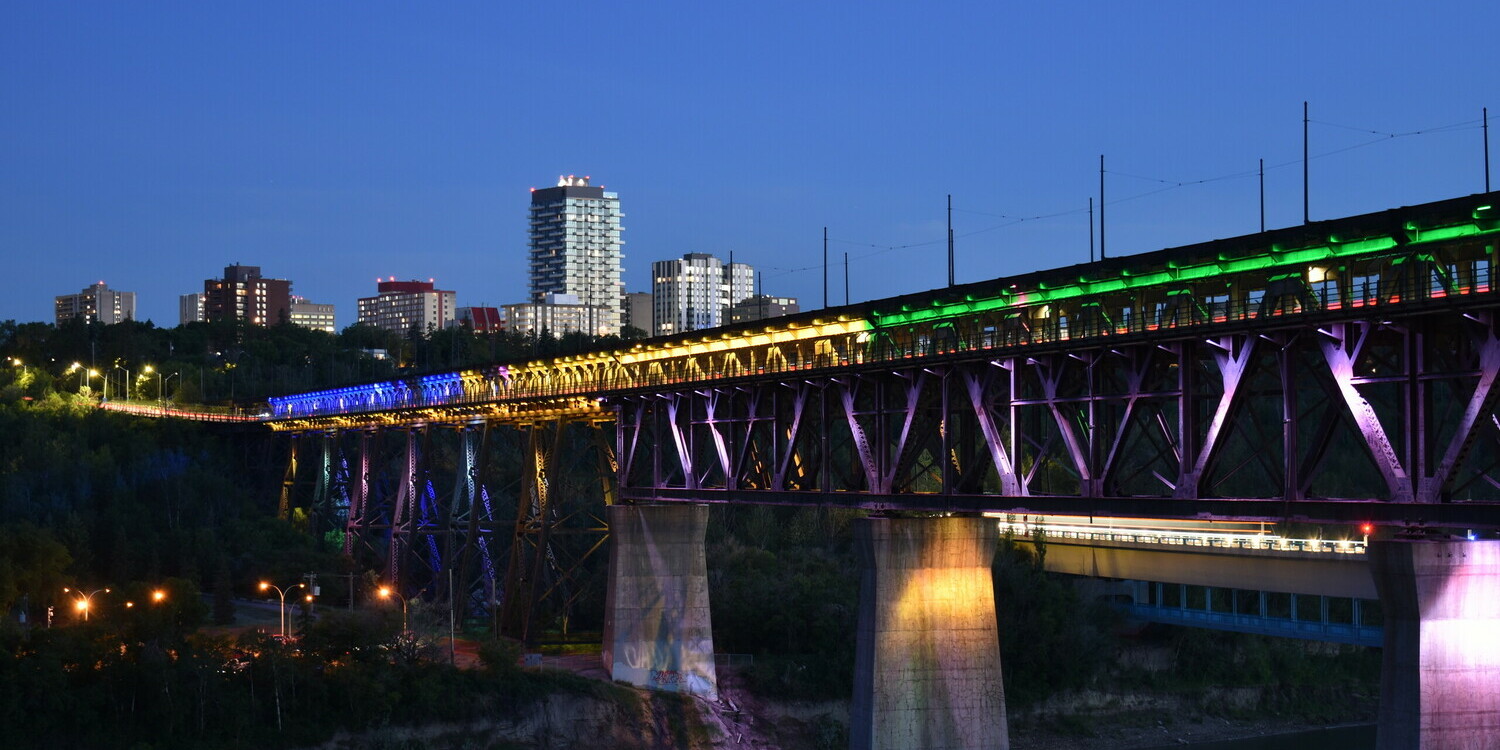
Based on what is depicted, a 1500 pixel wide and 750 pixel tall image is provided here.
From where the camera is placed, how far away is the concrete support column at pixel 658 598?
7006 centimetres

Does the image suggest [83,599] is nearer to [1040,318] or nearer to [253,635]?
[253,635]

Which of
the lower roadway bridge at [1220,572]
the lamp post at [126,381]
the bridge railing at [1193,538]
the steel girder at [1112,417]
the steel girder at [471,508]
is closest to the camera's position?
the steel girder at [1112,417]

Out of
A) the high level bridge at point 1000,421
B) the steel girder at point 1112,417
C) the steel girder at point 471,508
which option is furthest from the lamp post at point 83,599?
the steel girder at point 1112,417

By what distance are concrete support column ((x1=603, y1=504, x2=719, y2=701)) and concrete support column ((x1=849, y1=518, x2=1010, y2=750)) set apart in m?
16.9

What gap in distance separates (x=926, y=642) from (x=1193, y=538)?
26517 millimetres

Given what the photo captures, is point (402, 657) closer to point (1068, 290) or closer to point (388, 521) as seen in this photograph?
point (1068, 290)

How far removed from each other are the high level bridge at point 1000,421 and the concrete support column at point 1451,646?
0.07m

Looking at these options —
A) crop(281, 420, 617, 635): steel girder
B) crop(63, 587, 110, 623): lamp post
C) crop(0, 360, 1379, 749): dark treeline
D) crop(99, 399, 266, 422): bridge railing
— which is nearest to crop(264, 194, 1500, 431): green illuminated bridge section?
crop(281, 420, 617, 635): steel girder

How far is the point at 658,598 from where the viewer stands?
70.4 m

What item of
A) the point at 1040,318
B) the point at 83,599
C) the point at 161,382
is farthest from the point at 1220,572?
the point at 161,382

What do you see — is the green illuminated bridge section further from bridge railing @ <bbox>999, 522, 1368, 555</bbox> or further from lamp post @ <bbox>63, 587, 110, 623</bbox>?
bridge railing @ <bbox>999, 522, 1368, 555</bbox>

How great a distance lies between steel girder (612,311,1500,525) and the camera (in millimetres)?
35969

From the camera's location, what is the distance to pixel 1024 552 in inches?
3551

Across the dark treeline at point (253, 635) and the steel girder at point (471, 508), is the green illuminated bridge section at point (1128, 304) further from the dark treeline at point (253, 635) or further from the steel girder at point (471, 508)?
the dark treeline at point (253, 635)
